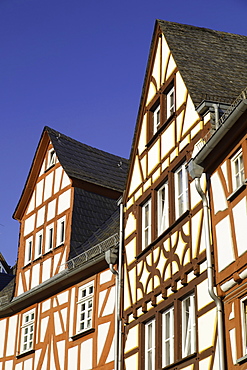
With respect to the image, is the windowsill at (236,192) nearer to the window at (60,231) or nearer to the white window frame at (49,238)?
the window at (60,231)

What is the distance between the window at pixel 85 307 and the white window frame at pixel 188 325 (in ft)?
18.9

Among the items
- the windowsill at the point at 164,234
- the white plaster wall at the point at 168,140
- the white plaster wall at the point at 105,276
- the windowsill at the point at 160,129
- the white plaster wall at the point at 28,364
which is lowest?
the white plaster wall at the point at 28,364

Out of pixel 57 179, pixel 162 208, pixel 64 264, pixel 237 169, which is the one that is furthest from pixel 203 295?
pixel 57 179

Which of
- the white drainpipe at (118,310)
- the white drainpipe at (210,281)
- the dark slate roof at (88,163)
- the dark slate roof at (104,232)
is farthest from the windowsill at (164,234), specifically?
the dark slate roof at (88,163)

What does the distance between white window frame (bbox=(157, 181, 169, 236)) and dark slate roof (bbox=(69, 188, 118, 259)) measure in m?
5.61

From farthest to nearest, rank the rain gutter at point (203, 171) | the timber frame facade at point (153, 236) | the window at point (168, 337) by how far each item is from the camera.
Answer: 1. the window at point (168, 337)
2. the timber frame facade at point (153, 236)
3. the rain gutter at point (203, 171)

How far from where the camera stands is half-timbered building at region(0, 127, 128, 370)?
2189 centimetres

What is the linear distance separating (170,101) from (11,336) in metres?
10.6

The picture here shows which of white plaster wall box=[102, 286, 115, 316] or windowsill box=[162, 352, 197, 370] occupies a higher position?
white plaster wall box=[102, 286, 115, 316]

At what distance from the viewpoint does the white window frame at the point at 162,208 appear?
1877 centimetres

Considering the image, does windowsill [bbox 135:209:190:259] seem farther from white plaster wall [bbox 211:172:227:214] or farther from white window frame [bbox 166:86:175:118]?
white window frame [bbox 166:86:175:118]

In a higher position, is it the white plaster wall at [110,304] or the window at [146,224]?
the window at [146,224]

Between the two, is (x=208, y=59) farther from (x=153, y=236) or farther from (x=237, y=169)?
(x=237, y=169)

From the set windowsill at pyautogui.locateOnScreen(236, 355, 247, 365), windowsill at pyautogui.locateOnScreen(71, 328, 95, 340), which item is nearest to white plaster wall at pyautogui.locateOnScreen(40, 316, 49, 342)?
windowsill at pyautogui.locateOnScreen(71, 328, 95, 340)
